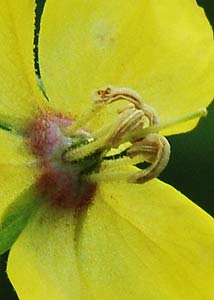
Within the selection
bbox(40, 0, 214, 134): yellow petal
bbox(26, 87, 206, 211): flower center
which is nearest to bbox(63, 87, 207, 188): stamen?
bbox(26, 87, 206, 211): flower center

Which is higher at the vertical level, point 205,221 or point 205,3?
point 205,221

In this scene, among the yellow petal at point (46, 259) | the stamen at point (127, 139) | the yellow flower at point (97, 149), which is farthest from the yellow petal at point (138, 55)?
the yellow petal at point (46, 259)

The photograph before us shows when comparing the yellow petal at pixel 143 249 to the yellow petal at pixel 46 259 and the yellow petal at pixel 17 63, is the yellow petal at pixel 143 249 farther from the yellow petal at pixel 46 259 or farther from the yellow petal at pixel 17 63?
the yellow petal at pixel 17 63

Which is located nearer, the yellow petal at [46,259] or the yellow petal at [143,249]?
the yellow petal at [46,259]

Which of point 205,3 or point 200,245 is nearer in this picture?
point 200,245

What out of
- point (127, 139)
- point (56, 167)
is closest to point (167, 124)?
point (127, 139)

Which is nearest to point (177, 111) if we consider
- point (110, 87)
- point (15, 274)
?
point (110, 87)

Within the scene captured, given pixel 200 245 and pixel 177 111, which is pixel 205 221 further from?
pixel 177 111
